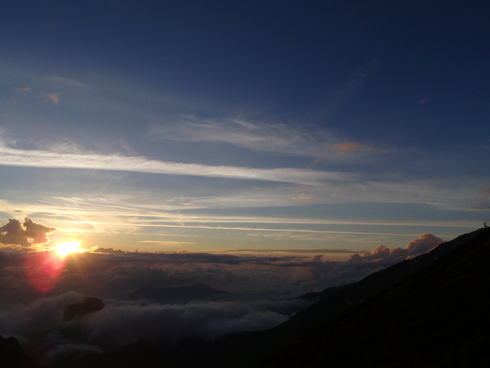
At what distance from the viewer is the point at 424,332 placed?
38250mm

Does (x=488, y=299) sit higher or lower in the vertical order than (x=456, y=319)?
higher

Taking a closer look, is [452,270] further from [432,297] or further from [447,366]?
[447,366]

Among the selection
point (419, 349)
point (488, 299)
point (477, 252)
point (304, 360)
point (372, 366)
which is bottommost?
point (304, 360)

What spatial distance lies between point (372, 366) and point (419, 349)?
604 cm

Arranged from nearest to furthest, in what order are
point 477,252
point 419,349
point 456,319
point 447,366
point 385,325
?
point 447,366 < point 419,349 < point 456,319 < point 385,325 < point 477,252

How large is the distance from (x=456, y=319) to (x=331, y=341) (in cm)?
2297

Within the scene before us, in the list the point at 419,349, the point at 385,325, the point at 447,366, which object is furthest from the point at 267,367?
the point at 447,366

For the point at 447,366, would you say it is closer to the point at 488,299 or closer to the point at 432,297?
the point at 488,299

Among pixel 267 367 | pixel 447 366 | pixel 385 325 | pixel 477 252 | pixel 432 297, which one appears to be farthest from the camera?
pixel 477 252

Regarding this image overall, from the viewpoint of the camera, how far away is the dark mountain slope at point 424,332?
31.2 meters

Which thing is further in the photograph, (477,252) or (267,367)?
(477,252)

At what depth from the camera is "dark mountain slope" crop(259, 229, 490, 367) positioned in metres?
31.2

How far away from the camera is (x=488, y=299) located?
39.8 m

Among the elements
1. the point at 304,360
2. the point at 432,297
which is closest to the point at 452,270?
the point at 432,297
